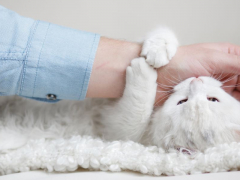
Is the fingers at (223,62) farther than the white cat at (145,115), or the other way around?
the fingers at (223,62)

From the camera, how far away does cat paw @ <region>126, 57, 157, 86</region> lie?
0.94 meters

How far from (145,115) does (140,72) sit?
0.53 ft

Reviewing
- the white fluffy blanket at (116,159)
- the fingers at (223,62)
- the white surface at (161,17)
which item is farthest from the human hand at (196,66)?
the white surface at (161,17)

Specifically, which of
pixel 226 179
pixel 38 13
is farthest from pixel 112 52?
pixel 38 13

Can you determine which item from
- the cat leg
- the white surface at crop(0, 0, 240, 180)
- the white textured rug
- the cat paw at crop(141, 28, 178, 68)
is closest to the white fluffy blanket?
the white textured rug

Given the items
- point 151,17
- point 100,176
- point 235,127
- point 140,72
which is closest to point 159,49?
point 140,72

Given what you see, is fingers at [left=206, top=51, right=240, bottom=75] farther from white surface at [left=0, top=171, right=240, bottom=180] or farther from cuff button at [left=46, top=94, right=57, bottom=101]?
cuff button at [left=46, top=94, right=57, bottom=101]

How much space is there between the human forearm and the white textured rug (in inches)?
8.0

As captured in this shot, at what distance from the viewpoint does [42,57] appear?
3.02 ft

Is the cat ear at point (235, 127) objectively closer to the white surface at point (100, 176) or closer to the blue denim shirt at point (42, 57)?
the white surface at point (100, 176)

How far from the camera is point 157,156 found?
0.78 meters

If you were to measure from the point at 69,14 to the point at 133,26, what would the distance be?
0.33m

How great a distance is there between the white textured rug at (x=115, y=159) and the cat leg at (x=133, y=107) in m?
0.16

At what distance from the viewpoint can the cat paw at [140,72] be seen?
94cm
